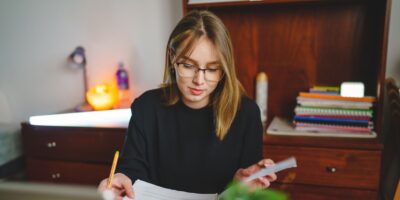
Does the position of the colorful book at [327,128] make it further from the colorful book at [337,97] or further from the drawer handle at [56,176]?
the drawer handle at [56,176]

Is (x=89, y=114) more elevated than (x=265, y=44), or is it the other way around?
(x=265, y=44)

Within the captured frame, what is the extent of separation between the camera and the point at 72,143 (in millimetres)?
1749

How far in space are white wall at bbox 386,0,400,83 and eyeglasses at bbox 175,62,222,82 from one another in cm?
106

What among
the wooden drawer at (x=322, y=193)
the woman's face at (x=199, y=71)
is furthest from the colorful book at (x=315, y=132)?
the woman's face at (x=199, y=71)

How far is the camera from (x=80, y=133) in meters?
1.71

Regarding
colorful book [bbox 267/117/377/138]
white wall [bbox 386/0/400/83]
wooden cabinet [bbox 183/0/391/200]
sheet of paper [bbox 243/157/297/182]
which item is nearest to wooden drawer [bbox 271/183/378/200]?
wooden cabinet [bbox 183/0/391/200]

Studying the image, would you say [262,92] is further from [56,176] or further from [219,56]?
[56,176]

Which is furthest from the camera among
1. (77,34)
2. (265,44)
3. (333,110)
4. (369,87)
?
(77,34)

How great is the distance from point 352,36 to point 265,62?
16.9 inches

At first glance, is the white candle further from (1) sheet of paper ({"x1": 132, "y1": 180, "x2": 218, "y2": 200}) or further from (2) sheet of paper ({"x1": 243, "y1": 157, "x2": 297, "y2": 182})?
(2) sheet of paper ({"x1": 243, "y1": 157, "x2": 297, "y2": 182})

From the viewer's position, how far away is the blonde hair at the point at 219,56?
99 cm

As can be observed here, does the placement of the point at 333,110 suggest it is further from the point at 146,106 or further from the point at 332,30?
the point at 146,106

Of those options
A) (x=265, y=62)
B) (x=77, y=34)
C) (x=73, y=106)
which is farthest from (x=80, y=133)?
(x=265, y=62)

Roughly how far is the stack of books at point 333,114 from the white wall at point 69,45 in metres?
0.86
